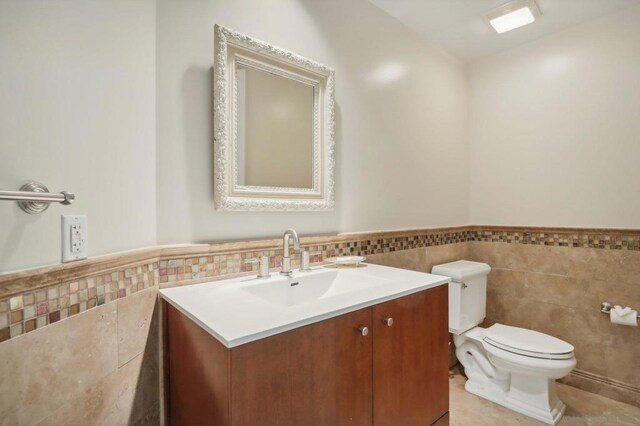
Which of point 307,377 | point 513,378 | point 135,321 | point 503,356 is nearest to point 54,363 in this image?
point 135,321

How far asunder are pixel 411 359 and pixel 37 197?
1.18 m

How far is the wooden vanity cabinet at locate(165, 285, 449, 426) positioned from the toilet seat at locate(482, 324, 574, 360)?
2.34 feet

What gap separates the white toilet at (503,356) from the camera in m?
1.68

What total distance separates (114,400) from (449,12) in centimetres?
250

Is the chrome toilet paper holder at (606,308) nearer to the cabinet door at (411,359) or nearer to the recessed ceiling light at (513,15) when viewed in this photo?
the cabinet door at (411,359)

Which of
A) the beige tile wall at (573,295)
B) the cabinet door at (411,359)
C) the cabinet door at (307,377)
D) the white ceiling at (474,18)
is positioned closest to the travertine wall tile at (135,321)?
the cabinet door at (307,377)

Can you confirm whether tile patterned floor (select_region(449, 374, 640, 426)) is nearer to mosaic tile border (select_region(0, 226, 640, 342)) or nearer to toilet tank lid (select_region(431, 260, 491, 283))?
toilet tank lid (select_region(431, 260, 491, 283))

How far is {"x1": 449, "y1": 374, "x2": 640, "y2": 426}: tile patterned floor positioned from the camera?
1.74 m

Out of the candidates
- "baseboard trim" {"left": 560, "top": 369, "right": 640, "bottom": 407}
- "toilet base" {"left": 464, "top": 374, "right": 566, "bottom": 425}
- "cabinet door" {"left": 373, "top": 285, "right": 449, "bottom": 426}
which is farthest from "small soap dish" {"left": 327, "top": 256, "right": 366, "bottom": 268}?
"baseboard trim" {"left": 560, "top": 369, "right": 640, "bottom": 407}

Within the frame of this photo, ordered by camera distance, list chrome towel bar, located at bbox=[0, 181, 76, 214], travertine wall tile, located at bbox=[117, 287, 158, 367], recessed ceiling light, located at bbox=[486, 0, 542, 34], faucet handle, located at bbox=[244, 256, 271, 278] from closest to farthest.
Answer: chrome towel bar, located at bbox=[0, 181, 76, 214], travertine wall tile, located at bbox=[117, 287, 158, 367], faucet handle, located at bbox=[244, 256, 271, 278], recessed ceiling light, located at bbox=[486, 0, 542, 34]

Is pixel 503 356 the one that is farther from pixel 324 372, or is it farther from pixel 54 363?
pixel 54 363

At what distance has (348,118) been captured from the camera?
1.72 m

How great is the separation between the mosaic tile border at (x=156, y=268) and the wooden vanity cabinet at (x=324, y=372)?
0.51 ft

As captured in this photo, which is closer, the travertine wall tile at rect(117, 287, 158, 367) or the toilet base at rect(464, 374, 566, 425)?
the travertine wall tile at rect(117, 287, 158, 367)
